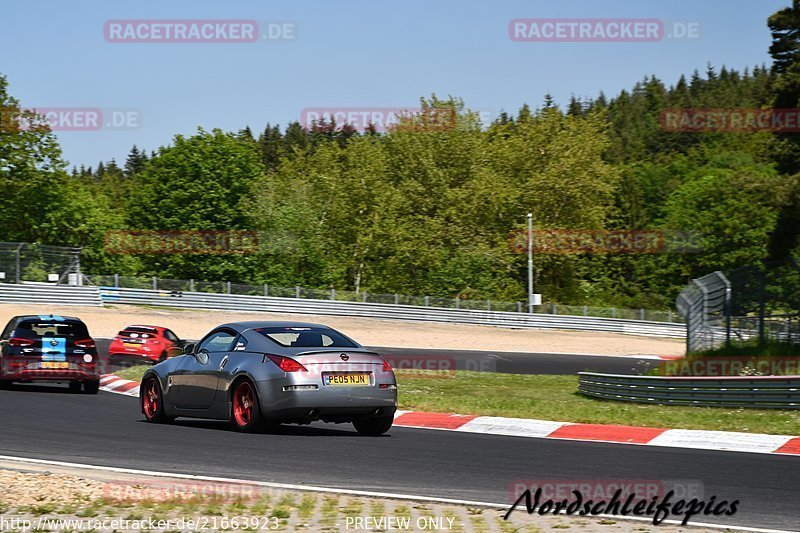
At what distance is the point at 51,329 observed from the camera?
2036cm

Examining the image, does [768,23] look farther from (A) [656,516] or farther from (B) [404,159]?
(B) [404,159]

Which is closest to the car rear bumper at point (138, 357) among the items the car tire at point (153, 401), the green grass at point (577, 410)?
the green grass at point (577, 410)

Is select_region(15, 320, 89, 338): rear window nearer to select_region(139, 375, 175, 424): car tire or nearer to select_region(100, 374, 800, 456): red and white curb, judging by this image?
select_region(139, 375, 175, 424): car tire

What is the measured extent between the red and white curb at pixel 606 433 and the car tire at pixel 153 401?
10.8 feet

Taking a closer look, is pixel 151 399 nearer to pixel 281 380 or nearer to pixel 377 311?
pixel 281 380

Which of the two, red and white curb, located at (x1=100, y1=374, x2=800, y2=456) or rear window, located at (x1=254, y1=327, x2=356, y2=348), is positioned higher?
rear window, located at (x1=254, y1=327, x2=356, y2=348)

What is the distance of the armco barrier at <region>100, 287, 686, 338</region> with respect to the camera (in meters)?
56.5

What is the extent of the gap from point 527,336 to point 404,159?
87.3 ft

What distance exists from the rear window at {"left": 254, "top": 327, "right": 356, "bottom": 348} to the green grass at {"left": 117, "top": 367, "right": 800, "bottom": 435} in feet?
13.2

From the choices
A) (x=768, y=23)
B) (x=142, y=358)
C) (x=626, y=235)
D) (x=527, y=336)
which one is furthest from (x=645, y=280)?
(x=142, y=358)

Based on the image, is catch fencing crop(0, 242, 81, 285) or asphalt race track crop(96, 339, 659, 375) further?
catch fencing crop(0, 242, 81, 285)

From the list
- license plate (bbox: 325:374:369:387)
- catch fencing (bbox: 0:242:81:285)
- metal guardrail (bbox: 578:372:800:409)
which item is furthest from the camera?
catch fencing (bbox: 0:242:81:285)

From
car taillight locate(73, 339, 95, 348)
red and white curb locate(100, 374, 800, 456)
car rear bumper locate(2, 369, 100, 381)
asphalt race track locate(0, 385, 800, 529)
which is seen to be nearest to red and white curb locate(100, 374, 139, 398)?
car rear bumper locate(2, 369, 100, 381)

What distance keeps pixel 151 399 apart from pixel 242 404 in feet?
7.03
